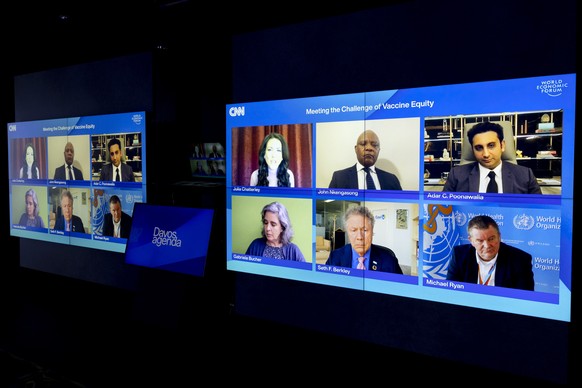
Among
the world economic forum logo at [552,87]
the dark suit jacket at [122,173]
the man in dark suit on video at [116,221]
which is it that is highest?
the world economic forum logo at [552,87]

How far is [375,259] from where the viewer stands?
335cm

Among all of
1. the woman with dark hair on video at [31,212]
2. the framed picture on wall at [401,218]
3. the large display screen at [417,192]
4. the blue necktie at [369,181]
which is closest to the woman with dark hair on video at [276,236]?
the large display screen at [417,192]

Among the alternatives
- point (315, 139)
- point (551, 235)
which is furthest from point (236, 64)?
point (551, 235)

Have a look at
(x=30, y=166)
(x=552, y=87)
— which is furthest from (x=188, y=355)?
(x=30, y=166)

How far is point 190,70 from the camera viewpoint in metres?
4.81

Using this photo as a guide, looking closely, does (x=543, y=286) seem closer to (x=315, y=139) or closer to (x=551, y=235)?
(x=551, y=235)

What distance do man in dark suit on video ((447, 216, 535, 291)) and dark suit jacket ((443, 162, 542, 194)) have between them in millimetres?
219

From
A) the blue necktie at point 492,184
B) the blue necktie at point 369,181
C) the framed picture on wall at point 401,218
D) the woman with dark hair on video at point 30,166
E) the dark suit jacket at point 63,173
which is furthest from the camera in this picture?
the woman with dark hair on video at point 30,166

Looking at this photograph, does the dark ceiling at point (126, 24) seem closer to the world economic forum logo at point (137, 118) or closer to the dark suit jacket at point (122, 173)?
the world economic forum logo at point (137, 118)

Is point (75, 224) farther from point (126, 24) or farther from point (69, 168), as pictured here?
point (126, 24)

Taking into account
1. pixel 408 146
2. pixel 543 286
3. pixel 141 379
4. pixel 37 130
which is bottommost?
pixel 141 379

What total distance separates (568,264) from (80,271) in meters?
4.83

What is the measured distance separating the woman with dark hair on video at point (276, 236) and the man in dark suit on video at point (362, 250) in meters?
0.39

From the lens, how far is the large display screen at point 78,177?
4691 mm
